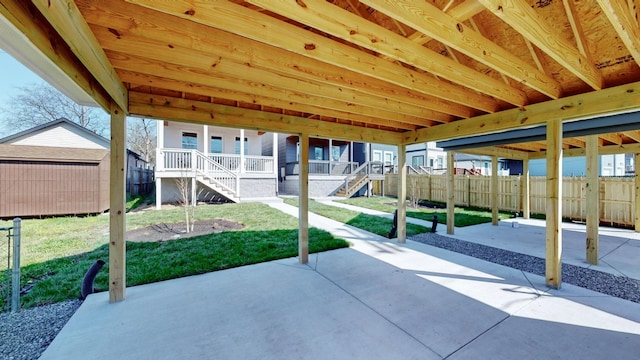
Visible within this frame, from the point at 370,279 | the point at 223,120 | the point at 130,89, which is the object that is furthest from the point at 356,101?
the point at 130,89

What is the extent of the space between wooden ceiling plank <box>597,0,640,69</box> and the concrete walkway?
2.70 meters

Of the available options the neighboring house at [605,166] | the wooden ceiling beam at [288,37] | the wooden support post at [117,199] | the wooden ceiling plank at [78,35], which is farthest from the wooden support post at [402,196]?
the neighboring house at [605,166]

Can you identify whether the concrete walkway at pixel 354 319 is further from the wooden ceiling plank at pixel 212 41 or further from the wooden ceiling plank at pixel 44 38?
the wooden ceiling plank at pixel 212 41

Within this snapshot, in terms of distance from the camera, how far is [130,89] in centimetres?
318

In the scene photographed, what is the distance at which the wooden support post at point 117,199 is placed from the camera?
308cm

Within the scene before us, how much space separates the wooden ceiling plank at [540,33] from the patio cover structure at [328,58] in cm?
1

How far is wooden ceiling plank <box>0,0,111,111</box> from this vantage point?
49.7 inches

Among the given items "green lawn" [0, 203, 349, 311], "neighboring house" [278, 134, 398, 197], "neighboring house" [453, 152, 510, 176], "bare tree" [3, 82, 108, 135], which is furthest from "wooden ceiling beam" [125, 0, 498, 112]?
"bare tree" [3, 82, 108, 135]

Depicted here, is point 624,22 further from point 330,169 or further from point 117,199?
point 330,169

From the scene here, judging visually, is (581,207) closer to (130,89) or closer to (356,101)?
(356,101)

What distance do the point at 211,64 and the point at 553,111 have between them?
4.48 meters

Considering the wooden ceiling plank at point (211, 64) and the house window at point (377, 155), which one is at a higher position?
the house window at point (377, 155)

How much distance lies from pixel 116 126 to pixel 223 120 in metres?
1.28

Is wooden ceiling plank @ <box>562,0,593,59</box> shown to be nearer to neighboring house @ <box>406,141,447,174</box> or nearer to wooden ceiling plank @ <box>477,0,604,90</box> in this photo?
wooden ceiling plank @ <box>477,0,604,90</box>
